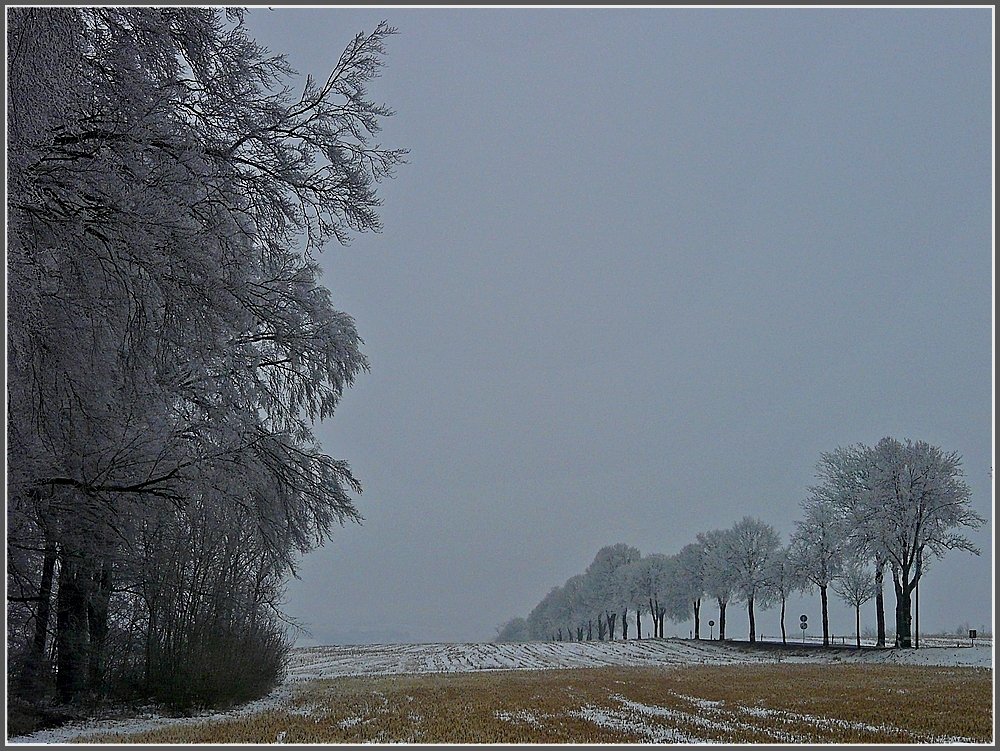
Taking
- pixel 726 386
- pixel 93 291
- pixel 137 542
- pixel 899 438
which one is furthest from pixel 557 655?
pixel 726 386

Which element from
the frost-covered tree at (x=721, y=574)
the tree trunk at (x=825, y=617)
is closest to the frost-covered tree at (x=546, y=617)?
the frost-covered tree at (x=721, y=574)

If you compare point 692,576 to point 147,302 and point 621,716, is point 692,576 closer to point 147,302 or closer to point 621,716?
point 621,716

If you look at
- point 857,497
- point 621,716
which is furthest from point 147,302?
point 857,497

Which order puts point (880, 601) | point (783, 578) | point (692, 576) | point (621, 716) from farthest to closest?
point (692, 576) → point (783, 578) → point (880, 601) → point (621, 716)

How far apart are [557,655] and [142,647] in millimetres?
19768

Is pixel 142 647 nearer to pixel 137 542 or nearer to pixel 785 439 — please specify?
pixel 137 542

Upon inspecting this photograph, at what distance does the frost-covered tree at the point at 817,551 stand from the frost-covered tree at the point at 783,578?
0.29 metres

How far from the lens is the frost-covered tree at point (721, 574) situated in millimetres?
37438

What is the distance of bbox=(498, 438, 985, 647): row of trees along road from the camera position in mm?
23703

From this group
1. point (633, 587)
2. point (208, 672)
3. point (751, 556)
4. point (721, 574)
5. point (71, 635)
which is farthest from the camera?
point (633, 587)

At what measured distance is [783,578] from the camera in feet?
Answer: 108

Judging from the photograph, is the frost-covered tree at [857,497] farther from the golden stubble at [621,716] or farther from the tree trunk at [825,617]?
the golden stubble at [621,716]

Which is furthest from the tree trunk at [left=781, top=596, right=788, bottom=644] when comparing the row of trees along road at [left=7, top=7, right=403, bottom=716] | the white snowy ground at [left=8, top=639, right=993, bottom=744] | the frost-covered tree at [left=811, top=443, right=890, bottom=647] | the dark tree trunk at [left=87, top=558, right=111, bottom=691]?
the dark tree trunk at [left=87, top=558, right=111, bottom=691]

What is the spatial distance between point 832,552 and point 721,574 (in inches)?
369
